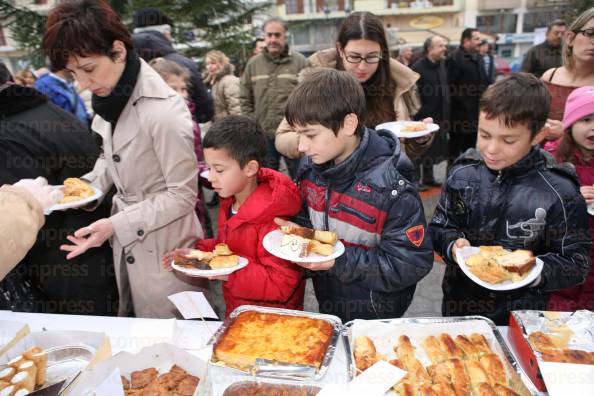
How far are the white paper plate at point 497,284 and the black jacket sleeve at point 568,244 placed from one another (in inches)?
6.2

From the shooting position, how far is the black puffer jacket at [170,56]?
13.1 feet

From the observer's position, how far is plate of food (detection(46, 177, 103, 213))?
2.05m

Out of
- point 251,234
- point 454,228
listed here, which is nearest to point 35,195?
point 251,234

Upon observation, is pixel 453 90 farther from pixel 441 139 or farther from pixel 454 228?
pixel 454 228

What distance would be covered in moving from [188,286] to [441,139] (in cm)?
513

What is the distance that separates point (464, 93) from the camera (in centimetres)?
595

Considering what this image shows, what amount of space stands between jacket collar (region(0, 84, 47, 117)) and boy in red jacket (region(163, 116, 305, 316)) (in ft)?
3.36

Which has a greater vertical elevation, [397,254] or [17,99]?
[17,99]

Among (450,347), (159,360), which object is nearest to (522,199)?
(450,347)

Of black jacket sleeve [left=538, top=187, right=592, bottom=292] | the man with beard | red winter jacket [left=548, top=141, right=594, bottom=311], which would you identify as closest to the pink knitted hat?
red winter jacket [left=548, top=141, right=594, bottom=311]

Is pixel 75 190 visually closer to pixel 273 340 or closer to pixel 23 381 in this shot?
pixel 23 381

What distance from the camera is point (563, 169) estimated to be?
5.75 feet

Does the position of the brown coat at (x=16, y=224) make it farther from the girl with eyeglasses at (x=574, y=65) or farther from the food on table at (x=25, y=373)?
the girl with eyeglasses at (x=574, y=65)

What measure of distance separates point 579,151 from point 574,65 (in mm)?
1004
